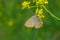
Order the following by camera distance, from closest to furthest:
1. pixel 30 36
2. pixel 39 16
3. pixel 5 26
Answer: pixel 39 16 → pixel 30 36 → pixel 5 26

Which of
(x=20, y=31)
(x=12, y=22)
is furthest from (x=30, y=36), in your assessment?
(x=12, y=22)

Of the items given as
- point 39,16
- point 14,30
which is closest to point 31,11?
point 14,30

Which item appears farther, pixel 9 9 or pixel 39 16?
pixel 9 9

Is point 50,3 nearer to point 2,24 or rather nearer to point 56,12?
point 56,12

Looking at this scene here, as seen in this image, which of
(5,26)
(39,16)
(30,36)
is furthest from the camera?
(5,26)

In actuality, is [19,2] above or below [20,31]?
above

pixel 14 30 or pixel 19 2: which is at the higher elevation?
pixel 19 2

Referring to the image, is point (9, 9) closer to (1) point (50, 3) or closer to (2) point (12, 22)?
(2) point (12, 22)
